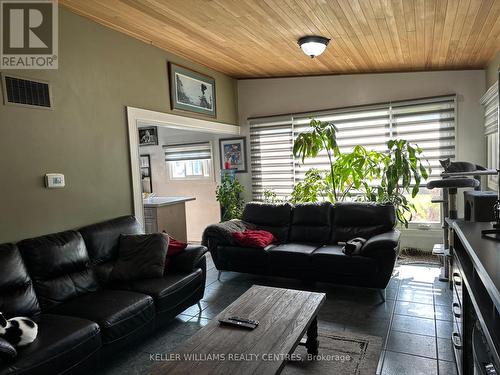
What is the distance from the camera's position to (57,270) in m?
2.66

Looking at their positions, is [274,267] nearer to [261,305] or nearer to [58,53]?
[261,305]

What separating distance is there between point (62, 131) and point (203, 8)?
1577mm

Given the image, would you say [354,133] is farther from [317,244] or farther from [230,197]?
[230,197]

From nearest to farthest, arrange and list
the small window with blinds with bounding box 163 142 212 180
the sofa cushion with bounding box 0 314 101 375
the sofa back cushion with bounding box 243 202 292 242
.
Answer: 1. the sofa cushion with bounding box 0 314 101 375
2. the sofa back cushion with bounding box 243 202 292 242
3. the small window with blinds with bounding box 163 142 212 180

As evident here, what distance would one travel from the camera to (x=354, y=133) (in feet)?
16.9

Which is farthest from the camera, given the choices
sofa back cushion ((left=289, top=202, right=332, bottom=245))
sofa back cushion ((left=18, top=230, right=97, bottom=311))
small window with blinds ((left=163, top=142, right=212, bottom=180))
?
small window with blinds ((left=163, top=142, right=212, bottom=180))

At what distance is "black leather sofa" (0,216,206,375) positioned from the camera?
6.68 ft

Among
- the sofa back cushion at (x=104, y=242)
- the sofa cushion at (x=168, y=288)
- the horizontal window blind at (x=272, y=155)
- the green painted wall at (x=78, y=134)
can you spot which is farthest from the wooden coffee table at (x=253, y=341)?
the horizontal window blind at (x=272, y=155)

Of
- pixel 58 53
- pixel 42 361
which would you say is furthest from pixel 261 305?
pixel 58 53

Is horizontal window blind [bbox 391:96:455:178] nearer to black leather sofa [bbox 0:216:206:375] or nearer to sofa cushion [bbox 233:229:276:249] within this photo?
sofa cushion [bbox 233:229:276:249]

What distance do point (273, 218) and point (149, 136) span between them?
10.8 ft

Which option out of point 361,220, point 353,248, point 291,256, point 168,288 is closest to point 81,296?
point 168,288

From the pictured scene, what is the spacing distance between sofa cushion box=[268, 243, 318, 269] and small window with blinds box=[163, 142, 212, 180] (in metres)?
2.71

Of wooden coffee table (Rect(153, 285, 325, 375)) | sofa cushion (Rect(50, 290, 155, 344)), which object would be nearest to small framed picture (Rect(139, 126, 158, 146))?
sofa cushion (Rect(50, 290, 155, 344))
